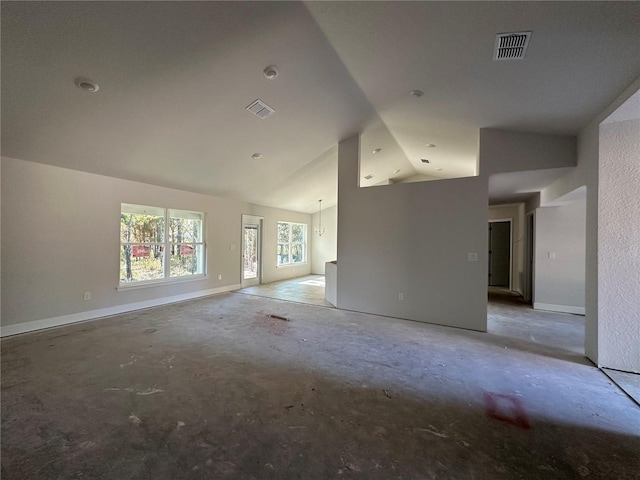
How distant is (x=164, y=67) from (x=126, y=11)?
2.04 feet

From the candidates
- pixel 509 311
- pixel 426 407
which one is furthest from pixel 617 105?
pixel 509 311

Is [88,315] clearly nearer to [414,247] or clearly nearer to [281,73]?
[281,73]

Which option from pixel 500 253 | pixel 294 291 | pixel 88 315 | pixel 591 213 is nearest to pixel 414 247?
pixel 591 213

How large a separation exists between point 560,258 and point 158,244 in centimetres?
811

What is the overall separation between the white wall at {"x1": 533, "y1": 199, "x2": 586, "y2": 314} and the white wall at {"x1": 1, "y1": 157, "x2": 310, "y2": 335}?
303 inches

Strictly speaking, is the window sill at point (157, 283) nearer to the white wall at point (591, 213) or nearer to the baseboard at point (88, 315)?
the baseboard at point (88, 315)

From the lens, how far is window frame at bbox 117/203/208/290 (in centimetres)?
499

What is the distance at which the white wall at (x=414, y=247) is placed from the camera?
418 centimetres

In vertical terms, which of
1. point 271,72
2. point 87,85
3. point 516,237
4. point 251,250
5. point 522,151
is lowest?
point 251,250

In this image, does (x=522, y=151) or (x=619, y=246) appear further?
(x=522, y=151)

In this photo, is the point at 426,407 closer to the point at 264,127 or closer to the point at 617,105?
the point at 617,105

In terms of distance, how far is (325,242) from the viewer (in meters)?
Result: 10.4

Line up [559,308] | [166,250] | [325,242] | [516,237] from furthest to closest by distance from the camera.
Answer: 1. [325,242]
2. [516,237]
3. [166,250]
4. [559,308]

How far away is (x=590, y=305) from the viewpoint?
10.2 ft
